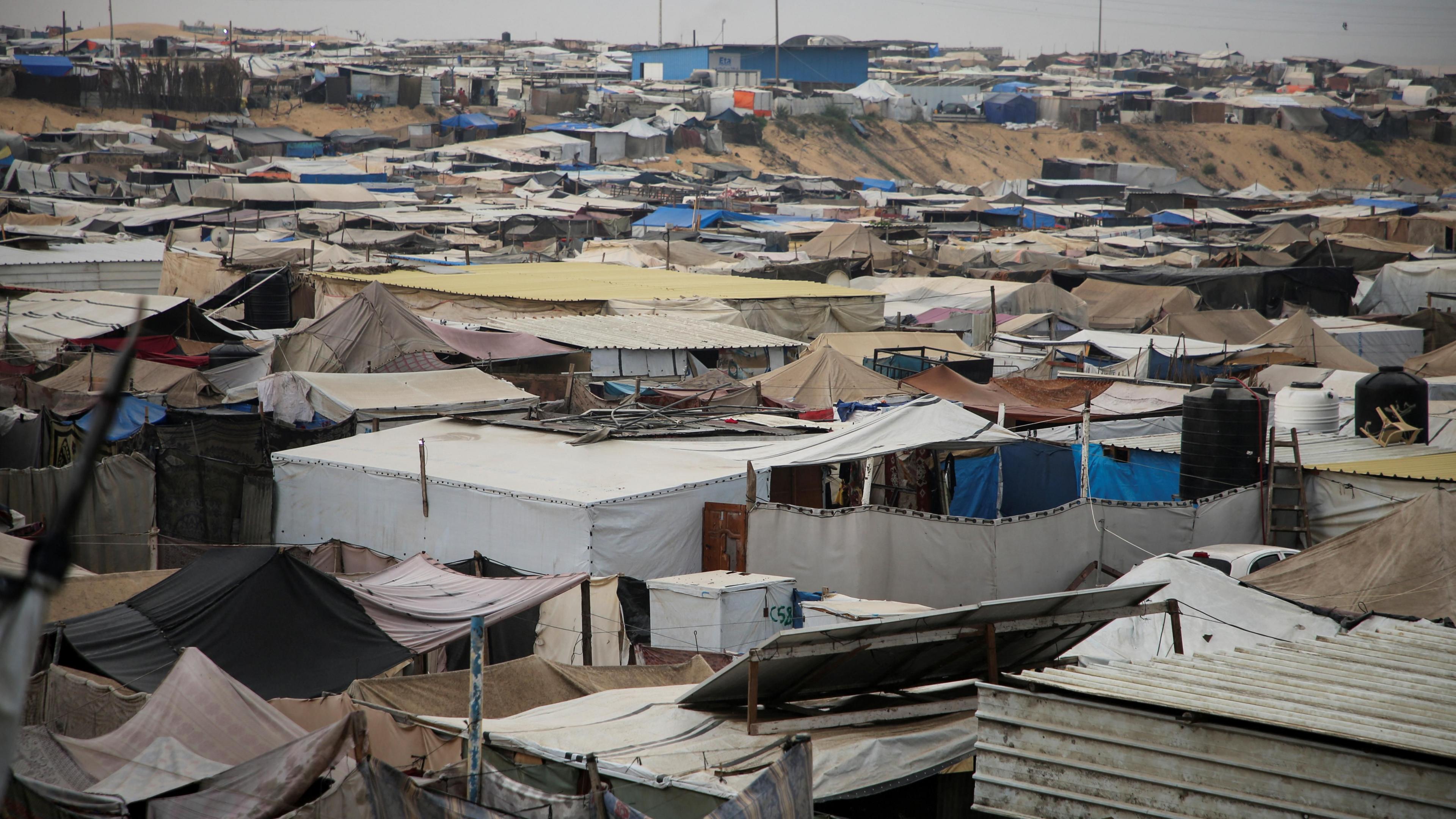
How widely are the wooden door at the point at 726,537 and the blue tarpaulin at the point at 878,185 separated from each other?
221 ft

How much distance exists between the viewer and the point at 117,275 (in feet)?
115

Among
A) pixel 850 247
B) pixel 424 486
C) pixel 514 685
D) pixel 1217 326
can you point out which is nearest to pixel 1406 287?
pixel 1217 326

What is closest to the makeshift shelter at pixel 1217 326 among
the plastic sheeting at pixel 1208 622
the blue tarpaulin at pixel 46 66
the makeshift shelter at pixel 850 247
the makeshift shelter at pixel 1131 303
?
the makeshift shelter at pixel 1131 303

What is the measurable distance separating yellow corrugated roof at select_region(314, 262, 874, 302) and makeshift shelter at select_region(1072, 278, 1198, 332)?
27.2 ft

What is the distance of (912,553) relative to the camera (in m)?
15.0

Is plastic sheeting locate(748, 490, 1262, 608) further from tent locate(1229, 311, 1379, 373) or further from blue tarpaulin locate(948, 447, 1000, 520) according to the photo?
tent locate(1229, 311, 1379, 373)

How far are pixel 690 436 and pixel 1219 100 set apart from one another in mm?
117086

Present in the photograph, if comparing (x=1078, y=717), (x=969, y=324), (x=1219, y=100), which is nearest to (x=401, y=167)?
(x=969, y=324)

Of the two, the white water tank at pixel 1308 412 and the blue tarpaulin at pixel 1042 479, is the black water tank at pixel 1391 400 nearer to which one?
the white water tank at pixel 1308 412

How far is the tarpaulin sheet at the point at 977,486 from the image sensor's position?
18406mm

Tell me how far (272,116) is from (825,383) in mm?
71479

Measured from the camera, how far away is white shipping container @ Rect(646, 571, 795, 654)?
12.8 metres

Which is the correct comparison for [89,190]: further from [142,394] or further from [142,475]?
[142,475]

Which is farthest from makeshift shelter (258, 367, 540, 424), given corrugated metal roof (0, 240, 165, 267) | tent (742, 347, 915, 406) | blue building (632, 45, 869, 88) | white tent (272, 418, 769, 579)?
blue building (632, 45, 869, 88)
